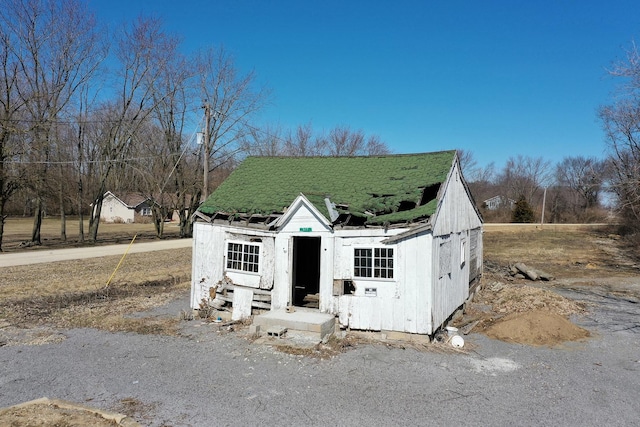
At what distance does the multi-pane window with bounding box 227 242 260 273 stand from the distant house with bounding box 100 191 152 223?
59.8 m

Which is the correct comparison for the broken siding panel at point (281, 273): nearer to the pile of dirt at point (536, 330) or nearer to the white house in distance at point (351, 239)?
the white house in distance at point (351, 239)

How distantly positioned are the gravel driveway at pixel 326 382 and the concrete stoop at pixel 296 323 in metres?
0.62

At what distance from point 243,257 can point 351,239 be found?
10.7 feet

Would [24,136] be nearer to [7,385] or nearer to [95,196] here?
[95,196]

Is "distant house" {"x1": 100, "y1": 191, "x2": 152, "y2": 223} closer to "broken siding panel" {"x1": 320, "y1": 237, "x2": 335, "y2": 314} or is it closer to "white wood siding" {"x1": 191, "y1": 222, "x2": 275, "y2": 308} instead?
"white wood siding" {"x1": 191, "y1": 222, "x2": 275, "y2": 308}

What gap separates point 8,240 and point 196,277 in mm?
29921

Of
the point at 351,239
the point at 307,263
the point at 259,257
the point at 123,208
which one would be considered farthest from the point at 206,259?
the point at 123,208

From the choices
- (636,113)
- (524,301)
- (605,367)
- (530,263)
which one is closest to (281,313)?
(605,367)

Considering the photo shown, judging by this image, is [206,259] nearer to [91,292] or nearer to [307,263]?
[307,263]

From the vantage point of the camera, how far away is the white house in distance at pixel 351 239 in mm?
10008

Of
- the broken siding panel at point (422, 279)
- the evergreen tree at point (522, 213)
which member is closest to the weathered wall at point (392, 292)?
the broken siding panel at point (422, 279)

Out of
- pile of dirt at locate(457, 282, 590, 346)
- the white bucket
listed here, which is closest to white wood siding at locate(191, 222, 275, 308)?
the white bucket

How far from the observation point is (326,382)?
25.1 feet

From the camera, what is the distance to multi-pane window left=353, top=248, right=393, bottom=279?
10.2 m
